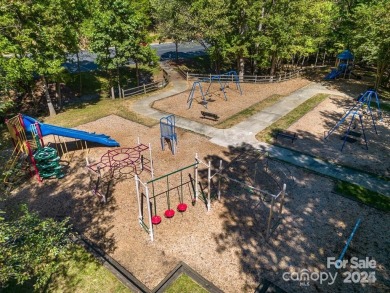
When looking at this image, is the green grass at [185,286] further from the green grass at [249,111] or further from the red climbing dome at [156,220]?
the green grass at [249,111]

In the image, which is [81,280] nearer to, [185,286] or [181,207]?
[185,286]

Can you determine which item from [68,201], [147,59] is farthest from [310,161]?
[147,59]

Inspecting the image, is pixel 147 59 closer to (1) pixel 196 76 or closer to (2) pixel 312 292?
(1) pixel 196 76

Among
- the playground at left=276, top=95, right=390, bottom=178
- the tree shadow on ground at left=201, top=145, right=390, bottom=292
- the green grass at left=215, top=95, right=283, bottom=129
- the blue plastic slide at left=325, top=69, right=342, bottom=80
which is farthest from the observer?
the blue plastic slide at left=325, top=69, right=342, bottom=80

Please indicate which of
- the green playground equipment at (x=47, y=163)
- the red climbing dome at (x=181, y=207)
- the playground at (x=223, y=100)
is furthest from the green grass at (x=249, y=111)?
the green playground equipment at (x=47, y=163)

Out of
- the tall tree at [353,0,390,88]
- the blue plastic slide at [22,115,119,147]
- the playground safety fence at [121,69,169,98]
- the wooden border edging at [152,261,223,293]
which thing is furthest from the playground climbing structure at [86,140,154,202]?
the tall tree at [353,0,390,88]

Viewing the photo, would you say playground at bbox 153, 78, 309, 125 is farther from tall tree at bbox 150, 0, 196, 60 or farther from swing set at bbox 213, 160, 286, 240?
swing set at bbox 213, 160, 286, 240

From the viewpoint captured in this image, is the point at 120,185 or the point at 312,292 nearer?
the point at 312,292

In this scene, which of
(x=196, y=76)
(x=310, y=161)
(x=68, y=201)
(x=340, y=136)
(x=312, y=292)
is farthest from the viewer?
(x=196, y=76)
